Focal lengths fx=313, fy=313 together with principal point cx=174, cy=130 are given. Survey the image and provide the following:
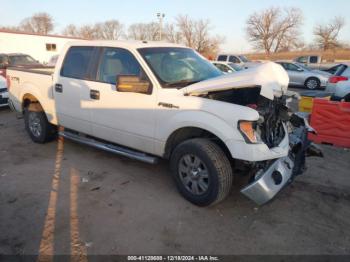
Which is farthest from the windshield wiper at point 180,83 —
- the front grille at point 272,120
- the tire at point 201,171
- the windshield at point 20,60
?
the windshield at point 20,60

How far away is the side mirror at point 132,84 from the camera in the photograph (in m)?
3.81

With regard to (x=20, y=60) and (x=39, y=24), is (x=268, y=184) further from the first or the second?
(x=39, y=24)

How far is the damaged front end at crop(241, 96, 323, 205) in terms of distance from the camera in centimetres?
324

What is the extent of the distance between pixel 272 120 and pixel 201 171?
3.55ft

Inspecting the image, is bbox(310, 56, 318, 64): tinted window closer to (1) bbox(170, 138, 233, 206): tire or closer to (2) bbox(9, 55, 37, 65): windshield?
(2) bbox(9, 55, 37, 65): windshield

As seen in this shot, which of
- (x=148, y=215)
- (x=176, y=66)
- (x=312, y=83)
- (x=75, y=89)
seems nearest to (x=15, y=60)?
(x=75, y=89)

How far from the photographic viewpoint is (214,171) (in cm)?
342

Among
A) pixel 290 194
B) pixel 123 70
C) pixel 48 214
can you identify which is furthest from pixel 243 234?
pixel 123 70

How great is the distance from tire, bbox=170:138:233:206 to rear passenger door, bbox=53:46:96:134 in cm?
186

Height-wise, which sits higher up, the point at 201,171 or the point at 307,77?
the point at 307,77

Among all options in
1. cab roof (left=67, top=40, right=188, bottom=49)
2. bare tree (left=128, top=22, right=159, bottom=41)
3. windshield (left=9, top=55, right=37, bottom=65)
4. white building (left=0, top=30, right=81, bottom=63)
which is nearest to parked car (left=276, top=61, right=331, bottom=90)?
windshield (left=9, top=55, right=37, bottom=65)

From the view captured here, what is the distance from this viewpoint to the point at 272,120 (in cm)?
382

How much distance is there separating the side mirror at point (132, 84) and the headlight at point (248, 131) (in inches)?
51.7

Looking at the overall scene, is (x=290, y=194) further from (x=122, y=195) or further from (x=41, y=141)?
(x=41, y=141)
